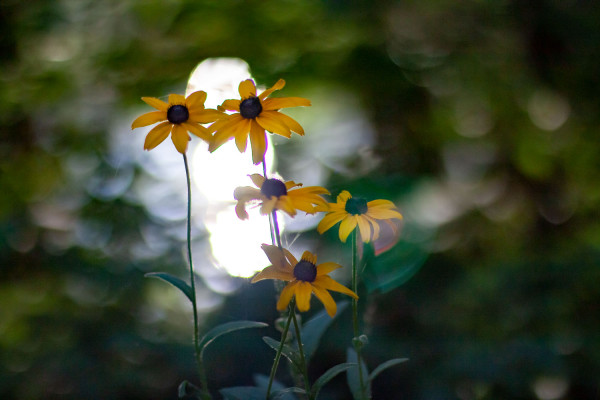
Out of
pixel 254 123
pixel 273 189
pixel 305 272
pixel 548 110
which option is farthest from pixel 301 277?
pixel 548 110

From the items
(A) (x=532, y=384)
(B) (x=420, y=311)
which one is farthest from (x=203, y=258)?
(A) (x=532, y=384)

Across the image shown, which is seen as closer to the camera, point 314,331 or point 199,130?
point 199,130

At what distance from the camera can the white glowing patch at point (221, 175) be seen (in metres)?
2.19

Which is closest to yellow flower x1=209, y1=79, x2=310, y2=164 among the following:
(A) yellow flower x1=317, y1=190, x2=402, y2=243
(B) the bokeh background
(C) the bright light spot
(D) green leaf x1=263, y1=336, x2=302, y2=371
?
(A) yellow flower x1=317, y1=190, x2=402, y2=243

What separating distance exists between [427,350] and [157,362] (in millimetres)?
1095

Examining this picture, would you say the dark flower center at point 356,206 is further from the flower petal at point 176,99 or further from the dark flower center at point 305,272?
the flower petal at point 176,99

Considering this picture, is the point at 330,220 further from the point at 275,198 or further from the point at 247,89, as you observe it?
the point at 247,89

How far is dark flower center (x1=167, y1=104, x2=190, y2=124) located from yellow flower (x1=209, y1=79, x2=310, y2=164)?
4 centimetres

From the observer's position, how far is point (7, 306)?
2373 mm

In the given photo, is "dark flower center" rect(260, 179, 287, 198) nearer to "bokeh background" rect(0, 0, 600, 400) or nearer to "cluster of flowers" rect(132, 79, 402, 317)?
"cluster of flowers" rect(132, 79, 402, 317)

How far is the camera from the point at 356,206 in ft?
2.14

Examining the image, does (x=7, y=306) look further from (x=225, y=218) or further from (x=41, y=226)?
(x=225, y=218)

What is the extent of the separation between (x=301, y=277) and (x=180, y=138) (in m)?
0.24

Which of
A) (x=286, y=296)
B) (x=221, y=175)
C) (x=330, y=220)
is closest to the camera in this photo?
(x=286, y=296)
